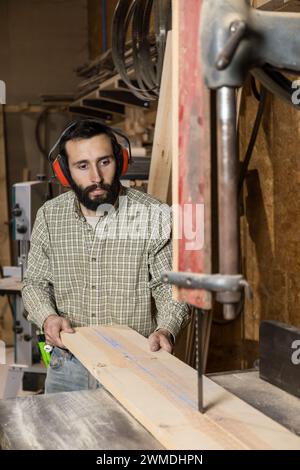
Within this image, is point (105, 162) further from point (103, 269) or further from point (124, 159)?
point (103, 269)

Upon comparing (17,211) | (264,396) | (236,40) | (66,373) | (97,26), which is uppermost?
(97,26)

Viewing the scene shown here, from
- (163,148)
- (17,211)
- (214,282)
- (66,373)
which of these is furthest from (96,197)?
(17,211)


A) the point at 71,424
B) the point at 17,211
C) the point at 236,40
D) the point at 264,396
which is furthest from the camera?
the point at 17,211

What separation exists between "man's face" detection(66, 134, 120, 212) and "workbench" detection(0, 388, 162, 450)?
897 millimetres

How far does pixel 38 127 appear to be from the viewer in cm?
620

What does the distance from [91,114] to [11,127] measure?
918mm

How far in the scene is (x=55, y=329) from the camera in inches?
77.9

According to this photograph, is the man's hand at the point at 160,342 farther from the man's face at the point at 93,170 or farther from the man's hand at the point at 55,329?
the man's face at the point at 93,170

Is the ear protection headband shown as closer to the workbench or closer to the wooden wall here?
the workbench

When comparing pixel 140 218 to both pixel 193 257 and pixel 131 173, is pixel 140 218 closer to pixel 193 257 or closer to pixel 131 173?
pixel 131 173

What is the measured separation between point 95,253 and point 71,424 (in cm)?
100

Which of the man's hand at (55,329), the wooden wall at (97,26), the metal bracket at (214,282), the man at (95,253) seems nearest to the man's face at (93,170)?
the man at (95,253)

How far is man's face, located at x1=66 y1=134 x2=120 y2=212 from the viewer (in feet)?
7.31

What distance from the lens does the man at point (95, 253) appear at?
7.24 ft
